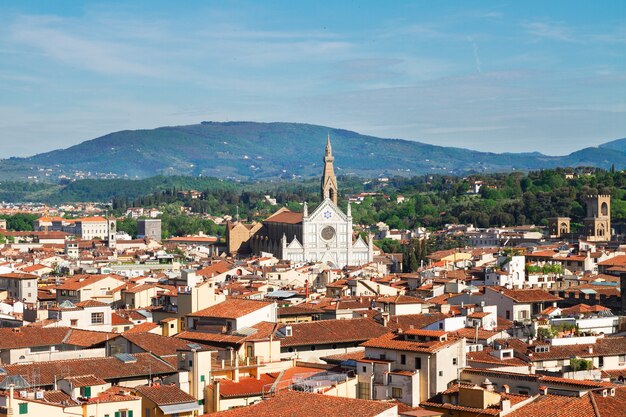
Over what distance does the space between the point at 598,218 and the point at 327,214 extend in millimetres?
22409

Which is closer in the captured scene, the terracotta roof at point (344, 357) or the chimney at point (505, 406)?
the chimney at point (505, 406)

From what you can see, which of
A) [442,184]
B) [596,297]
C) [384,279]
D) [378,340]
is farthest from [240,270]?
[442,184]

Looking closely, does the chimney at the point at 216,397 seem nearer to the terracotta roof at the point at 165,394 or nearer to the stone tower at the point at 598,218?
the terracotta roof at the point at 165,394

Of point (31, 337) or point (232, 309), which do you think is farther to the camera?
point (232, 309)

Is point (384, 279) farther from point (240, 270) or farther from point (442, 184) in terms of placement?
point (442, 184)

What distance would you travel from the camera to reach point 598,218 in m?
108

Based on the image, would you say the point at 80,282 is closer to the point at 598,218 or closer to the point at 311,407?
the point at 311,407

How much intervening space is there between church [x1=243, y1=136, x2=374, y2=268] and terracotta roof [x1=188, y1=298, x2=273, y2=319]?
59.3 m

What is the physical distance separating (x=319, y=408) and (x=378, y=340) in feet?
21.9

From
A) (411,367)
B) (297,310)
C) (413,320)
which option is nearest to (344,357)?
(411,367)

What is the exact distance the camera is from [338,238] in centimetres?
9938

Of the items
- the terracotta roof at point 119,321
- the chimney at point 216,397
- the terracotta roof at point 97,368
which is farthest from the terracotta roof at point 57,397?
the terracotta roof at point 119,321

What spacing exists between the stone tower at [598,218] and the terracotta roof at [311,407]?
83213 millimetres

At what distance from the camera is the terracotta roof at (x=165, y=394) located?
73.2 ft
